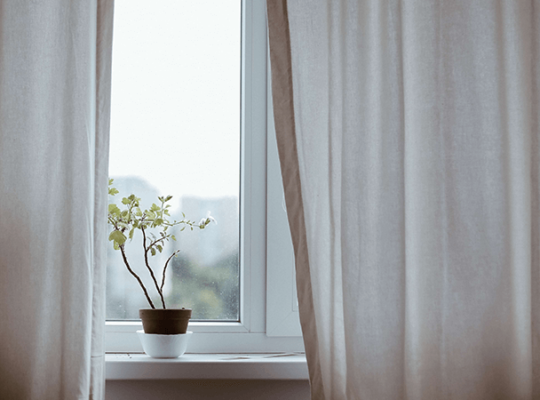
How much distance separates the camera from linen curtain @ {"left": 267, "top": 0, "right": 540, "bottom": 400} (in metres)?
1.18

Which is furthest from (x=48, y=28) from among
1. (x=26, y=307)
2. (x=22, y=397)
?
(x=22, y=397)

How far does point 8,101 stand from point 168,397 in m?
0.76

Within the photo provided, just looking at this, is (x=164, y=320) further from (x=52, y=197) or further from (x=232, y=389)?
(x=52, y=197)

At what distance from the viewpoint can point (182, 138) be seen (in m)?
1.58

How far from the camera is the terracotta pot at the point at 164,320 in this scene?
134 centimetres

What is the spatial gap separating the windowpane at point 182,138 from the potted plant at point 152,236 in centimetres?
4

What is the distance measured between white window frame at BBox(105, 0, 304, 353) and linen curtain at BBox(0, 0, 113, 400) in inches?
13.1

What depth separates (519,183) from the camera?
1223mm

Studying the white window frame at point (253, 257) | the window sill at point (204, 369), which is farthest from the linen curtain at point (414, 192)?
the white window frame at point (253, 257)

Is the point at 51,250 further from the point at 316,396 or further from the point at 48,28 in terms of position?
the point at 316,396

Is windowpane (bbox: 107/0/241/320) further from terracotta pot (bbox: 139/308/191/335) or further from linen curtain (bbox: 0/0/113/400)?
linen curtain (bbox: 0/0/113/400)

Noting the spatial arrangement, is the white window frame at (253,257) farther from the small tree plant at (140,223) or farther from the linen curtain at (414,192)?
the linen curtain at (414,192)

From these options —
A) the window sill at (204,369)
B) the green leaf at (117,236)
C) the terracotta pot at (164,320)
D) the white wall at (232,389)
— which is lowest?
the white wall at (232,389)

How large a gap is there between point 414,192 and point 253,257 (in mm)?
498
